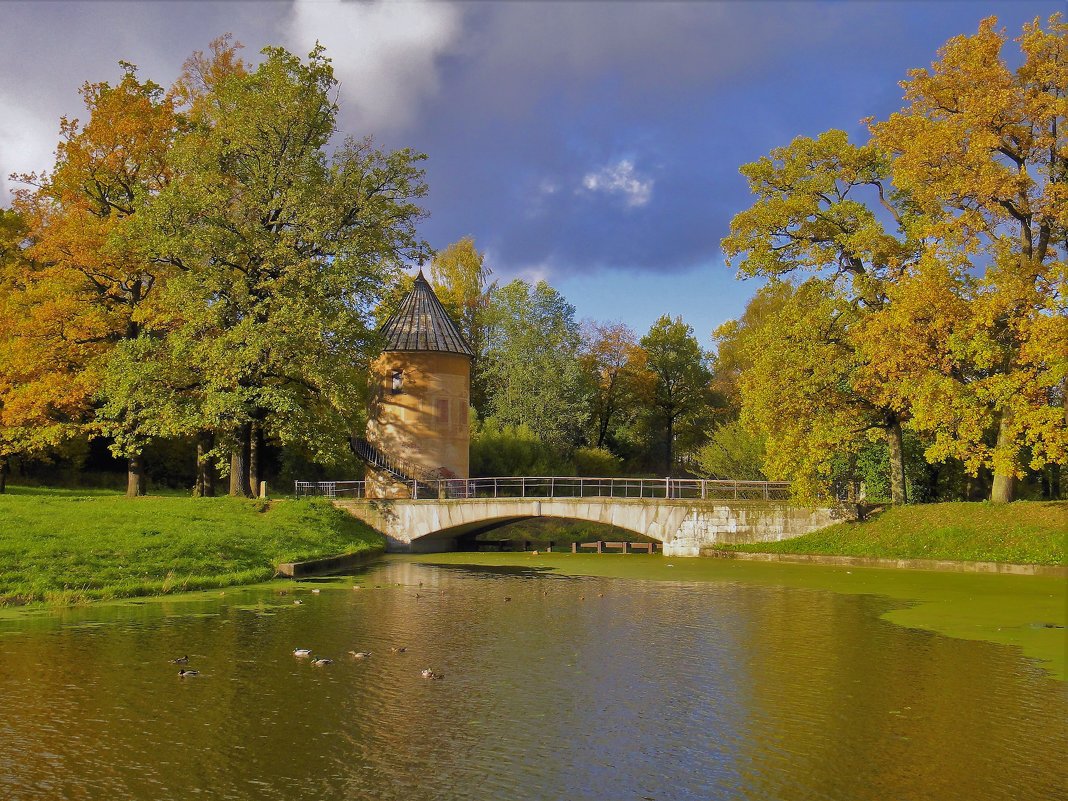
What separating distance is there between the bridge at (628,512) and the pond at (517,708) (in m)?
15.1

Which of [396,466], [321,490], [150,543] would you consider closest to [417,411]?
[396,466]

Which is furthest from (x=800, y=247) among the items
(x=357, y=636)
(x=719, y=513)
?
(x=357, y=636)

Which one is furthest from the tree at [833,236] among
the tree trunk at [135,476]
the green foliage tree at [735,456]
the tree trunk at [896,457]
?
the tree trunk at [135,476]

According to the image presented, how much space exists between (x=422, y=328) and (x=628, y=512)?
46.0 ft

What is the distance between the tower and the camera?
41.7 m

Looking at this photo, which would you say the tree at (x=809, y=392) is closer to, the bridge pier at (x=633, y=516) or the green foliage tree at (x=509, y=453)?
the bridge pier at (x=633, y=516)

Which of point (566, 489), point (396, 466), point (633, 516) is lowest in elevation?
point (633, 516)

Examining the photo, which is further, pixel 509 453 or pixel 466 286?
pixel 466 286

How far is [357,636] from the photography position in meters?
15.5

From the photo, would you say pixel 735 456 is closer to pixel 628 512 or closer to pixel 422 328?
pixel 628 512

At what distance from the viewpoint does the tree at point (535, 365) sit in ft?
184

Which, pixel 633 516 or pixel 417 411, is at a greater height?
pixel 417 411

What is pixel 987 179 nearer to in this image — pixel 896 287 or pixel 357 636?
pixel 896 287

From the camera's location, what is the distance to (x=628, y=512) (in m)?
35.0
